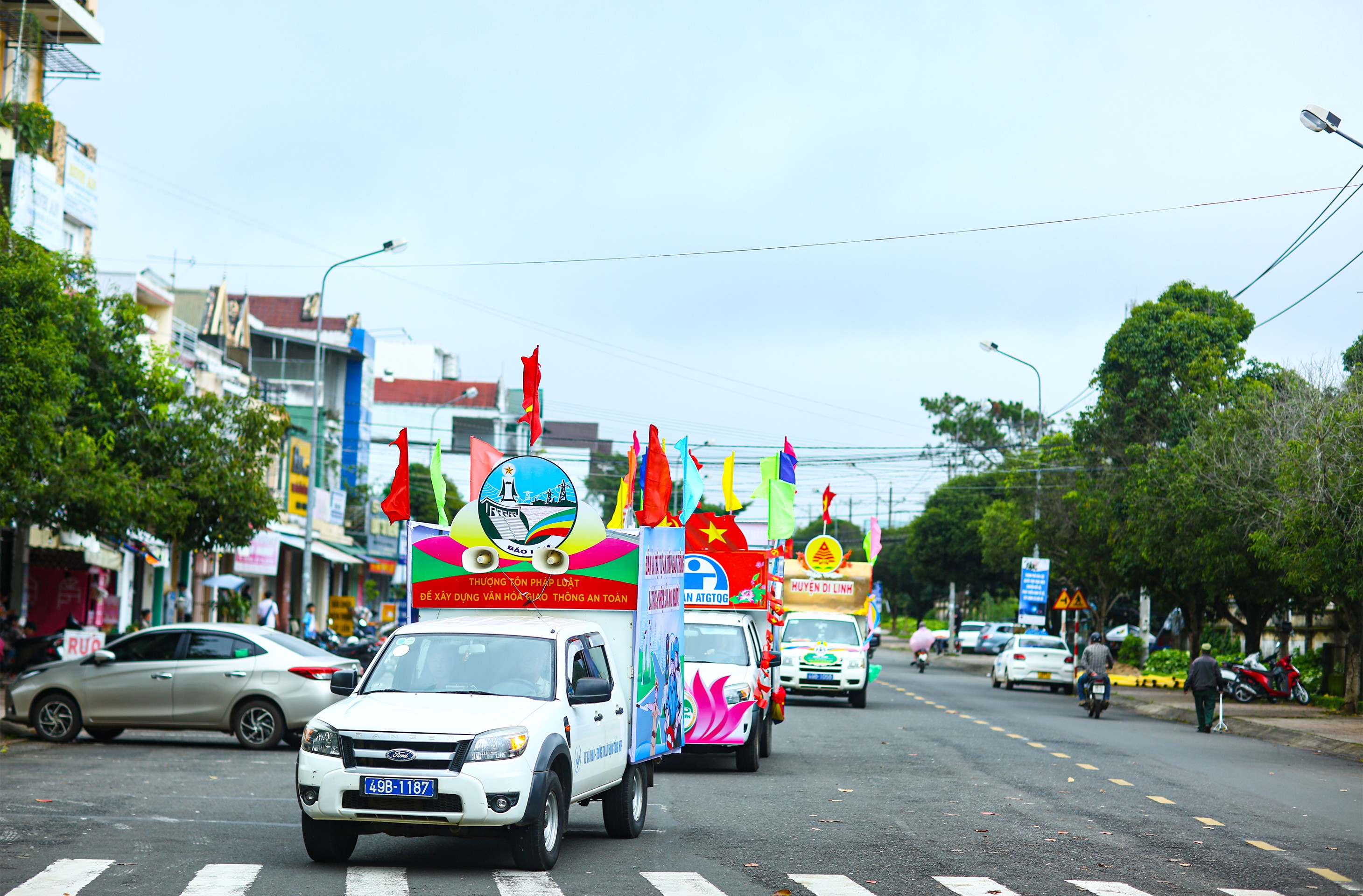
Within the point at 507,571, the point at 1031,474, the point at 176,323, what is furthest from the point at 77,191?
the point at 1031,474

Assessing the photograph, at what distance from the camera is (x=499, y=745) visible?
368 inches

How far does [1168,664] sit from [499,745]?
40534mm

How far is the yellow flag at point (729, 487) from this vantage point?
1969cm

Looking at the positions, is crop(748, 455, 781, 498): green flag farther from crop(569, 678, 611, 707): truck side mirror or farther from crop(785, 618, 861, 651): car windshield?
crop(569, 678, 611, 707): truck side mirror

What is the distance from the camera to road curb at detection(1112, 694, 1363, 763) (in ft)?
77.2

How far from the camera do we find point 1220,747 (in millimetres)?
23422

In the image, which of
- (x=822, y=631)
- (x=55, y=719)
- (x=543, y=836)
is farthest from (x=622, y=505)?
(x=822, y=631)

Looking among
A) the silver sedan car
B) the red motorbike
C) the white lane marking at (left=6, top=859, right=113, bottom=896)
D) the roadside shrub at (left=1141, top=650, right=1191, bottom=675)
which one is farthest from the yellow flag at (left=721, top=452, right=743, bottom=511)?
the roadside shrub at (left=1141, top=650, right=1191, bottom=675)

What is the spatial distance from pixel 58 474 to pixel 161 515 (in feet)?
8.73

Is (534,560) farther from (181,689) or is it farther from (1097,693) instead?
(1097,693)

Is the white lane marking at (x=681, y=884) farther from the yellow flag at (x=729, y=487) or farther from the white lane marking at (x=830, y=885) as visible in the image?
the yellow flag at (x=729, y=487)

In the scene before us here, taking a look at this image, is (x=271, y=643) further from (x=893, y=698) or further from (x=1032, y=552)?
(x=1032, y=552)

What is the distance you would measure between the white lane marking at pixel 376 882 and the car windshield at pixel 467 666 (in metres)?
1.18

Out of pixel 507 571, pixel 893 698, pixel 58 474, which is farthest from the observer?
pixel 893 698
